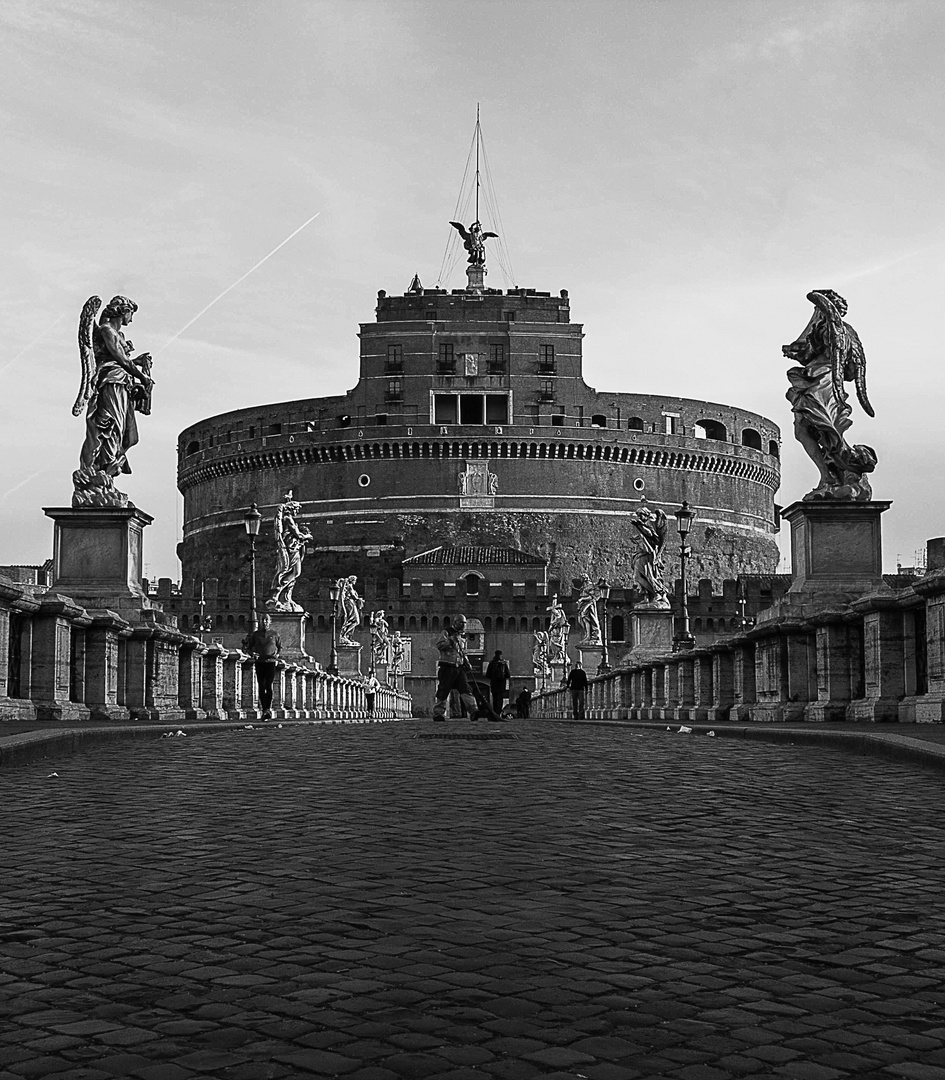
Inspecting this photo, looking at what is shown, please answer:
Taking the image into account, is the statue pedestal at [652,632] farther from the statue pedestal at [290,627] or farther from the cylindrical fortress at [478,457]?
the cylindrical fortress at [478,457]

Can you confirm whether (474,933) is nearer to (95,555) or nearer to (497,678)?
(95,555)

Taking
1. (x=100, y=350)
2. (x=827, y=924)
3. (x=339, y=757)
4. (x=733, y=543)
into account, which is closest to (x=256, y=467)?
(x=733, y=543)

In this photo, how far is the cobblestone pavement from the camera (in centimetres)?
328

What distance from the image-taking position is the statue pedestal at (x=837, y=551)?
50.8ft

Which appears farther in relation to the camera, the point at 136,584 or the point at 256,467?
the point at 256,467

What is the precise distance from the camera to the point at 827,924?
15.1ft

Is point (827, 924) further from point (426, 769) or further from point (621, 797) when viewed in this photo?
point (426, 769)

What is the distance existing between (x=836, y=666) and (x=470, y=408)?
87321 millimetres

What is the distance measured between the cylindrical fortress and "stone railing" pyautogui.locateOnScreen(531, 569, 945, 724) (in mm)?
75636

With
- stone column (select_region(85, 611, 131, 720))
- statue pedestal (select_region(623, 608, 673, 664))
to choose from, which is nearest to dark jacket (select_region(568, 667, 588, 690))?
statue pedestal (select_region(623, 608, 673, 664))

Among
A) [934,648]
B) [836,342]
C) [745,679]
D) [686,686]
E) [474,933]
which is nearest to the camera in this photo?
[474,933]

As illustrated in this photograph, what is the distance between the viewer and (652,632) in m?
33.0

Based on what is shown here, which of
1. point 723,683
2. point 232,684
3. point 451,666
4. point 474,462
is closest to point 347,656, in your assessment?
point 474,462

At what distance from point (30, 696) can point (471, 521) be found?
8455 centimetres
